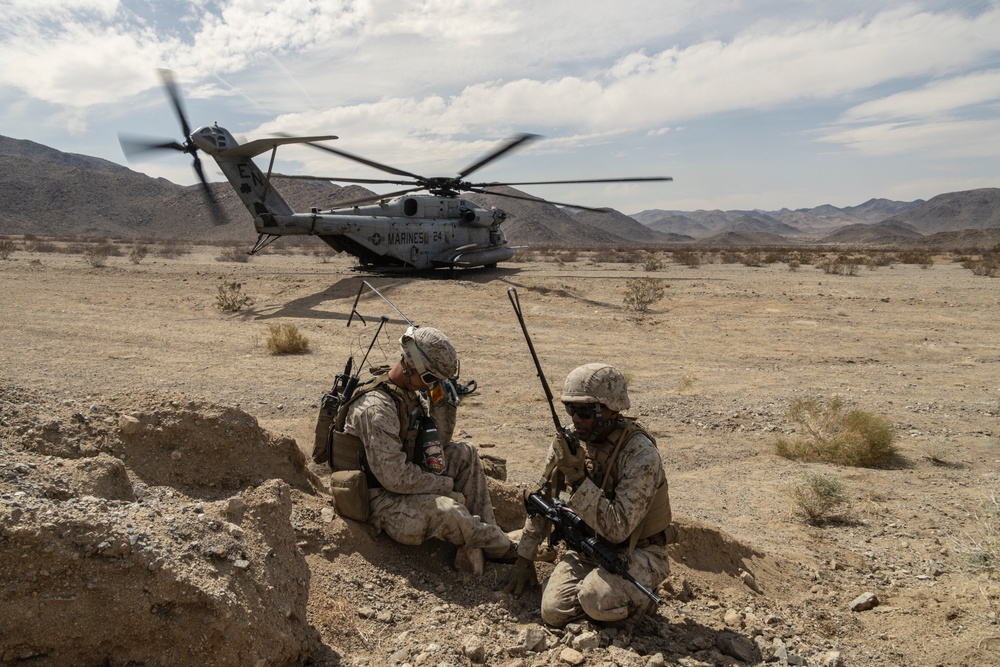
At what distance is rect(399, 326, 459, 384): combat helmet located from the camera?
4336 millimetres

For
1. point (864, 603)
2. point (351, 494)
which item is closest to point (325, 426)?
point (351, 494)

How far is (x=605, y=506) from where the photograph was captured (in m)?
3.93

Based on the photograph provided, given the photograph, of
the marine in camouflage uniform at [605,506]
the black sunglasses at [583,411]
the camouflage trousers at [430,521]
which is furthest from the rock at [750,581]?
the black sunglasses at [583,411]

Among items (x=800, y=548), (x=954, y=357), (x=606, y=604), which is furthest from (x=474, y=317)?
(x=606, y=604)

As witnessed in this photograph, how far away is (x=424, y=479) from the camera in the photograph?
4398mm

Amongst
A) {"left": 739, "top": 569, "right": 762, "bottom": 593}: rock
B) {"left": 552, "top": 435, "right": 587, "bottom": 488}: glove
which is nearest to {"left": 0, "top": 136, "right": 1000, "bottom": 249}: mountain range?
{"left": 739, "top": 569, "right": 762, "bottom": 593}: rock

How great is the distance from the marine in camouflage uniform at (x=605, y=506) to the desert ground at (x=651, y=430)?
16 centimetres

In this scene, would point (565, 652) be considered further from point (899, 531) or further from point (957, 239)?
point (957, 239)

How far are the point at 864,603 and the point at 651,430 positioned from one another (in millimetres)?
4210

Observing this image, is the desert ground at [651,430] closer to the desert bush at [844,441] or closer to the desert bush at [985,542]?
the desert bush at [985,542]

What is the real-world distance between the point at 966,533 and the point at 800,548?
137cm

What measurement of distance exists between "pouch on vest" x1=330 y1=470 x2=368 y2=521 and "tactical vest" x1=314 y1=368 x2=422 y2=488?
151mm

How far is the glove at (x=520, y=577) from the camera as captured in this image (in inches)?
166

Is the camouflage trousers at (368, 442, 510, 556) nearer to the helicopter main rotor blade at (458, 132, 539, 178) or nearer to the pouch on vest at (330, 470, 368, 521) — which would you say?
the pouch on vest at (330, 470, 368, 521)
